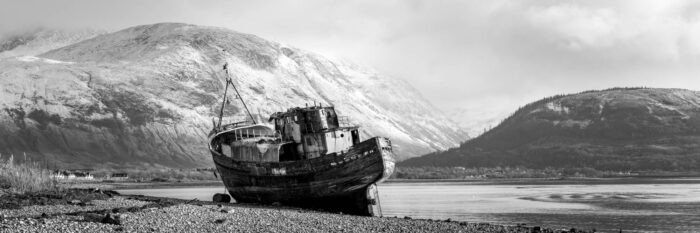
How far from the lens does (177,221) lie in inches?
1708

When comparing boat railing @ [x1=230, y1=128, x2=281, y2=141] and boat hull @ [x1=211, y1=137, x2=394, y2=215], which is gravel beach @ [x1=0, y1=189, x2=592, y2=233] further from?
boat railing @ [x1=230, y1=128, x2=281, y2=141]

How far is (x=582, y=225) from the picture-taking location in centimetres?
6062

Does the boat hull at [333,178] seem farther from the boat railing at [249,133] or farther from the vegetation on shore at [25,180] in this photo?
the vegetation on shore at [25,180]

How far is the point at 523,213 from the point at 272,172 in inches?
937

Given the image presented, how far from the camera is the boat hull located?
221ft

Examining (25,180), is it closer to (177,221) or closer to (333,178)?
(333,178)

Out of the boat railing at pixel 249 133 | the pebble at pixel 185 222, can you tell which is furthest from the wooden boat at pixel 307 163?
the pebble at pixel 185 222

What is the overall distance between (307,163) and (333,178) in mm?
2836

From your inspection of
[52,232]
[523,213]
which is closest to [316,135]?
[523,213]

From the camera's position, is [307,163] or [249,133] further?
[249,133]

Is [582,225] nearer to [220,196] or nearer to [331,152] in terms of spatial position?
[331,152]

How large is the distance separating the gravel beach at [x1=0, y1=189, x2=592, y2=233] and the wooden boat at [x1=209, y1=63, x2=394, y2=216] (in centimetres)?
1393

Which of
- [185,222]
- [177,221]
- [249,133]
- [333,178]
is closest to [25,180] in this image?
[333,178]

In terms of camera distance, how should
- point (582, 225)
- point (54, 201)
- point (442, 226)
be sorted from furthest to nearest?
point (582, 225)
point (54, 201)
point (442, 226)
